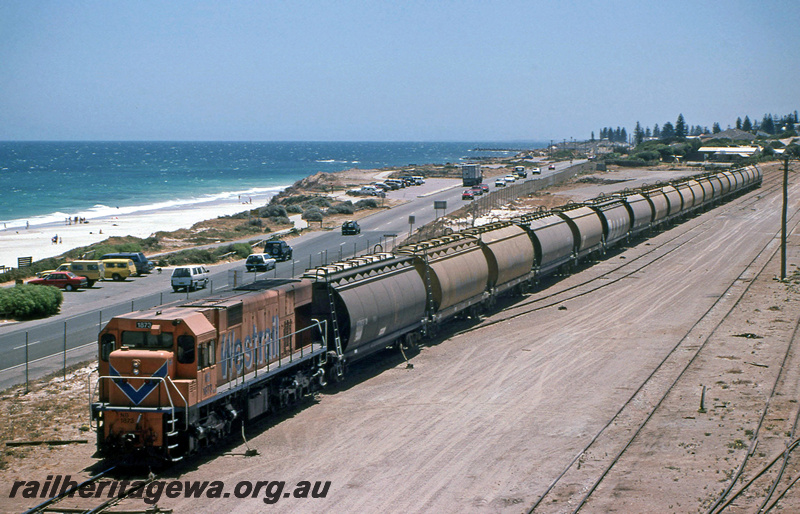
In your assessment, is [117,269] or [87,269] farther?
[117,269]

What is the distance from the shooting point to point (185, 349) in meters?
18.5

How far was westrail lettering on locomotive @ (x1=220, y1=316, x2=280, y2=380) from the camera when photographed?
20.3m

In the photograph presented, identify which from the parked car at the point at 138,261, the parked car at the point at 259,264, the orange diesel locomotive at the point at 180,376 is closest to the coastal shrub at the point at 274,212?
the parked car at the point at 138,261

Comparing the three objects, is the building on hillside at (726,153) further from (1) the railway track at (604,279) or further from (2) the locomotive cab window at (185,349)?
(2) the locomotive cab window at (185,349)

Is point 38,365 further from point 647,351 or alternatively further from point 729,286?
point 729,286

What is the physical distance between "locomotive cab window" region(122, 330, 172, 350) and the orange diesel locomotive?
22 millimetres

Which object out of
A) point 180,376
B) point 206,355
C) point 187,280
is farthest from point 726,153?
point 180,376

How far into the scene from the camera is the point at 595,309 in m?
39.7

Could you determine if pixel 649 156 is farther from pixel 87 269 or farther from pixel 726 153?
pixel 87 269

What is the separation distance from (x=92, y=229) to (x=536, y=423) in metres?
87.3

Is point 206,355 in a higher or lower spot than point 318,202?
lower

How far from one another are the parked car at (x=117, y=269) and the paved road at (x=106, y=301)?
62 cm

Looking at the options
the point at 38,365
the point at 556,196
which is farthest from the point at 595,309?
the point at 556,196

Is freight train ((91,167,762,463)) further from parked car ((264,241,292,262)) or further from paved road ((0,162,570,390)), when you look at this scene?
parked car ((264,241,292,262))
